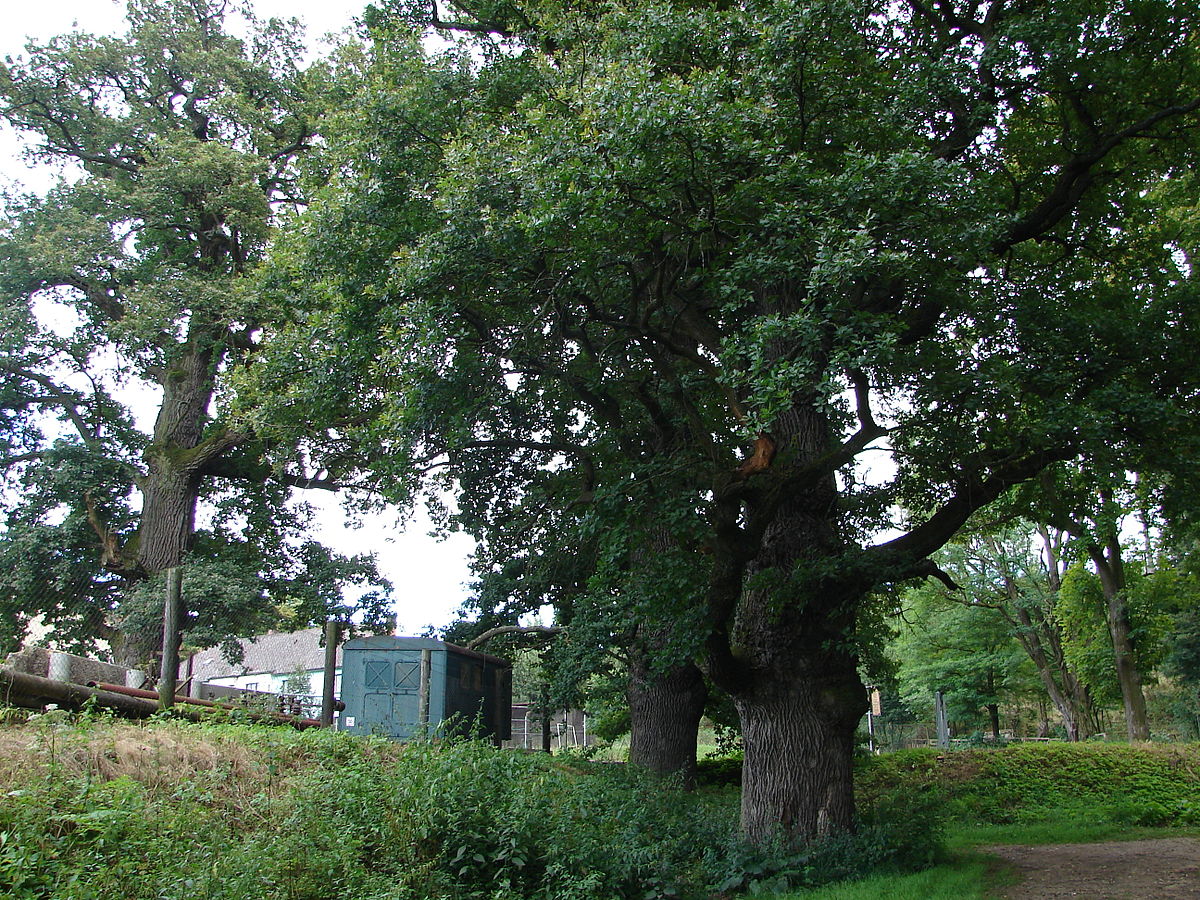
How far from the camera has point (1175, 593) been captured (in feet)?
80.5

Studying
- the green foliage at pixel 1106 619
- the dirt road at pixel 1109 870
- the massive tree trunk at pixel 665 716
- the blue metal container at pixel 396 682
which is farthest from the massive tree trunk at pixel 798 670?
the green foliage at pixel 1106 619

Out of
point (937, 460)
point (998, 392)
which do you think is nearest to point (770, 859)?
point (937, 460)

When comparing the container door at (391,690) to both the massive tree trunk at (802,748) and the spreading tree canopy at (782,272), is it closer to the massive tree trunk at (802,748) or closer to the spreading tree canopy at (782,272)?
the spreading tree canopy at (782,272)

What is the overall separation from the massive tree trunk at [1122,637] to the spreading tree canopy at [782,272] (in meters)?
12.9

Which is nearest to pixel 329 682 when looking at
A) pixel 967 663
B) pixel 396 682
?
pixel 396 682

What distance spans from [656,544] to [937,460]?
487 cm

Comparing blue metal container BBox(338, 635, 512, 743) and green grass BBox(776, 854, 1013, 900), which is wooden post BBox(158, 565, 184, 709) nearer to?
green grass BBox(776, 854, 1013, 900)

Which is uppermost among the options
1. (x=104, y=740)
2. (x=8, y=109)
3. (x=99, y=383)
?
(x=8, y=109)

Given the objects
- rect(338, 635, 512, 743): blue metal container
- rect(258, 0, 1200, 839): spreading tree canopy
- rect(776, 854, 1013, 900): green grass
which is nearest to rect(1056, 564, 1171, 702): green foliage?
rect(258, 0, 1200, 839): spreading tree canopy

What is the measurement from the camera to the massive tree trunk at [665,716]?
16.4m

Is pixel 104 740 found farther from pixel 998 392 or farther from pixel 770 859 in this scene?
pixel 998 392

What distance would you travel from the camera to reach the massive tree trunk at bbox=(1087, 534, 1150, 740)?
894 inches

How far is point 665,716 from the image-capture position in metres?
16.6

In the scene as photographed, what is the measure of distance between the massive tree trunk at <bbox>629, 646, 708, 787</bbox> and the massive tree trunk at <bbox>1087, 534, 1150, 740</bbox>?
1195cm
